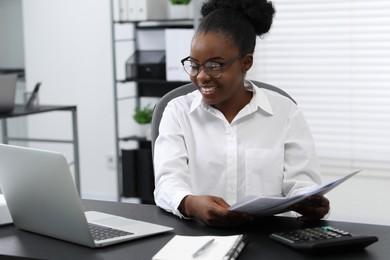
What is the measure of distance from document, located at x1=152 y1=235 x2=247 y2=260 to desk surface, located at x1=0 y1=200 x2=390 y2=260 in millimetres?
27

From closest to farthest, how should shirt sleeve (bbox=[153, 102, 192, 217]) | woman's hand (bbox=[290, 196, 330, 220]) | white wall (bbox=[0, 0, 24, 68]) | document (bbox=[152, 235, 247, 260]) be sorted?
document (bbox=[152, 235, 247, 260]) < woman's hand (bbox=[290, 196, 330, 220]) < shirt sleeve (bbox=[153, 102, 192, 217]) < white wall (bbox=[0, 0, 24, 68])

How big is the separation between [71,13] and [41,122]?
0.78m

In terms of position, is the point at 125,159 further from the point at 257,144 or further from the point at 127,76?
the point at 257,144

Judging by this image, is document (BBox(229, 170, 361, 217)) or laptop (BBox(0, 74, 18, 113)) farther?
laptop (BBox(0, 74, 18, 113))

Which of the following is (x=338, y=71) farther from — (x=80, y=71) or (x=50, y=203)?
(x=50, y=203)

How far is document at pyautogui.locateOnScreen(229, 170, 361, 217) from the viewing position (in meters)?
1.54

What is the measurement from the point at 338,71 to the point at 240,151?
2.04 meters

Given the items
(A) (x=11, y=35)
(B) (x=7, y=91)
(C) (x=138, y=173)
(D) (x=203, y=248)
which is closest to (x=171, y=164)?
(D) (x=203, y=248)

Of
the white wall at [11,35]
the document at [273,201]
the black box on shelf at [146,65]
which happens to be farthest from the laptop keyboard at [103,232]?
the white wall at [11,35]

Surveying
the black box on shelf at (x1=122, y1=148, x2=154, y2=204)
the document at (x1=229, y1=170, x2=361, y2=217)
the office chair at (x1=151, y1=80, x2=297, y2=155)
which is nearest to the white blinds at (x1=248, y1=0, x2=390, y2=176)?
the black box on shelf at (x1=122, y1=148, x2=154, y2=204)

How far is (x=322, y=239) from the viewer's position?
4.87ft

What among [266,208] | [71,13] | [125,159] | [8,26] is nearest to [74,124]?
[125,159]

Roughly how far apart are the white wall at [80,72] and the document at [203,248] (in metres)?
3.30

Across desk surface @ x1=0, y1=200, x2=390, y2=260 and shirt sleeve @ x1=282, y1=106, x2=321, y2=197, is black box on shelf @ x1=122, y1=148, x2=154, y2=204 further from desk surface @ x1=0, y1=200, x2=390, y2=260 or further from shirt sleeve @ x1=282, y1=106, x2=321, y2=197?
desk surface @ x1=0, y1=200, x2=390, y2=260
